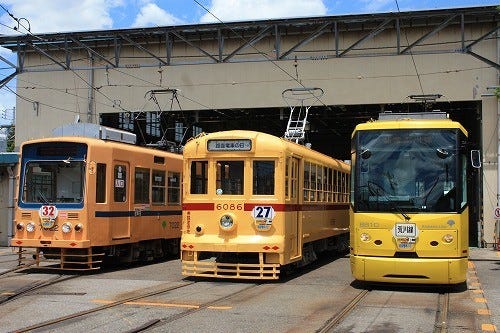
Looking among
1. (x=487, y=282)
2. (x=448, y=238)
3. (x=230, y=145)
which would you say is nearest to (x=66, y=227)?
(x=230, y=145)

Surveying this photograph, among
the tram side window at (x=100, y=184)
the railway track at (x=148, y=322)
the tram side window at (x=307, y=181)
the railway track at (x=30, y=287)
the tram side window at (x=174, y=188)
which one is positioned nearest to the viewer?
the railway track at (x=148, y=322)

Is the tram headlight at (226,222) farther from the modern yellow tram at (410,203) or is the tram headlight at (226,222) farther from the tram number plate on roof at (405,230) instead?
the tram number plate on roof at (405,230)

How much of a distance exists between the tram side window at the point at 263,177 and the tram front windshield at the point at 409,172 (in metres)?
1.80

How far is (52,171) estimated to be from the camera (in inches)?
531

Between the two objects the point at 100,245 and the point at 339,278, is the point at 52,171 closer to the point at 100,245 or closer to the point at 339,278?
the point at 100,245

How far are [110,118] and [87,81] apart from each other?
2193 millimetres

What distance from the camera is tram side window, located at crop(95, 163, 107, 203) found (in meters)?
13.4

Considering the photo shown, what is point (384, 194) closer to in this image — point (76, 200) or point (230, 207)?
point (230, 207)

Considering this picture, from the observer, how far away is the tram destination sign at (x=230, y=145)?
1229 centimetres

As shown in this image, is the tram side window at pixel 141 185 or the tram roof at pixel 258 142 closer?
the tram roof at pixel 258 142

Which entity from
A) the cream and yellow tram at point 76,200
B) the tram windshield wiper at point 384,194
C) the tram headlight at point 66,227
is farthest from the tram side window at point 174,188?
the tram windshield wiper at point 384,194

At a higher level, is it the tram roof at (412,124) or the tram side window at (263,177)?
the tram roof at (412,124)

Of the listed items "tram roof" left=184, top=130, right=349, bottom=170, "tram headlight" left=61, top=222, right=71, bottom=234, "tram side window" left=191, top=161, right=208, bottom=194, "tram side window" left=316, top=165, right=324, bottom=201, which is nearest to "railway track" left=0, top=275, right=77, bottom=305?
"tram headlight" left=61, top=222, right=71, bottom=234

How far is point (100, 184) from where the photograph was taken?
44.4 feet
